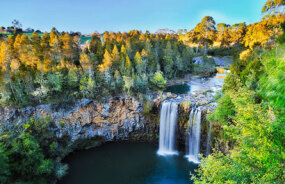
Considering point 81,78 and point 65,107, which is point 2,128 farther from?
point 81,78

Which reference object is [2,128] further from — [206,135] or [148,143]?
[206,135]

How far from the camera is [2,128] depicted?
21.6 metres

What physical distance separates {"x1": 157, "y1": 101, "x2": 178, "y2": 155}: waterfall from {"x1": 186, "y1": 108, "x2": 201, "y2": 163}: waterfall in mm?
2616

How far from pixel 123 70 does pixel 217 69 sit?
3946 cm

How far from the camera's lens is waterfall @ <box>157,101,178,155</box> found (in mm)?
28438

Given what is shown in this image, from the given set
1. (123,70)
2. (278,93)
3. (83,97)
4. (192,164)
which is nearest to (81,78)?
(83,97)

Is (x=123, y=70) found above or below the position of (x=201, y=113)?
above

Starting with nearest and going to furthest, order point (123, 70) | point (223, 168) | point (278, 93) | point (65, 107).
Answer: point (278, 93), point (223, 168), point (65, 107), point (123, 70)

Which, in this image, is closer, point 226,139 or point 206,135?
point 226,139

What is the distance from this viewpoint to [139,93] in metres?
30.5

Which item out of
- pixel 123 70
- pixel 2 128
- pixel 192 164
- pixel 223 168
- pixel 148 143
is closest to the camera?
pixel 223 168

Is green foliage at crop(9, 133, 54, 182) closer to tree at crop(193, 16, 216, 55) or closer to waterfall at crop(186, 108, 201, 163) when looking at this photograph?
waterfall at crop(186, 108, 201, 163)

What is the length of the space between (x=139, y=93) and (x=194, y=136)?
1235 cm

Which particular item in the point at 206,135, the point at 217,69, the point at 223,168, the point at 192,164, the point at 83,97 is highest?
the point at 217,69
